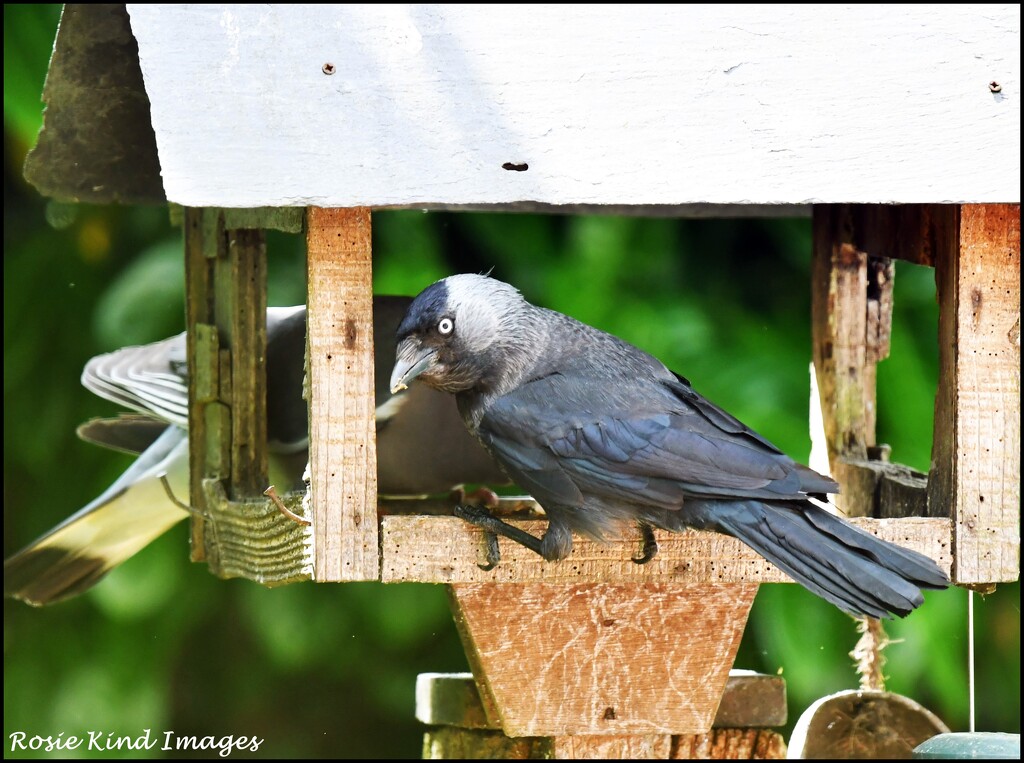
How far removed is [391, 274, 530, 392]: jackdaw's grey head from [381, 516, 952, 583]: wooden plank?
26 cm

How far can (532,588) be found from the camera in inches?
92.9

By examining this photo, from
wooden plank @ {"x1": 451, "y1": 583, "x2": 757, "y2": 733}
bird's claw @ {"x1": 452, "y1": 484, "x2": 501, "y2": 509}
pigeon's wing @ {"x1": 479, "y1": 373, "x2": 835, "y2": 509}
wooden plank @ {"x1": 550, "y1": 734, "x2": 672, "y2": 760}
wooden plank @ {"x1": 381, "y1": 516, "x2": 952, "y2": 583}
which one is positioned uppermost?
pigeon's wing @ {"x1": 479, "y1": 373, "x2": 835, "y2": 509}

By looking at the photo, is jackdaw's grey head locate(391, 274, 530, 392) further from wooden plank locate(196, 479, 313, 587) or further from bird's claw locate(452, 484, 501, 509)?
bird's claw locate(452, 484, 501, 509)

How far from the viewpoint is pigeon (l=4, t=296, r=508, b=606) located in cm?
286

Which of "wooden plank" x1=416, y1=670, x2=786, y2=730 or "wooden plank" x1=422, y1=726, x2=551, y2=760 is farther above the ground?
"wooden plank" x1=416, y1=670, x2=786, y2=730

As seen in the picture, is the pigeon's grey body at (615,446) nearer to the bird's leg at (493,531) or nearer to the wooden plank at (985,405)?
the bird's leg at (493,531)

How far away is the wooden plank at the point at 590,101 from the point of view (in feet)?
6.36

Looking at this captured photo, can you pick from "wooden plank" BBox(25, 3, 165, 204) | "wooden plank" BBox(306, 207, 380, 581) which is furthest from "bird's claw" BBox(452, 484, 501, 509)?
"wooden plank" BBox(25, 3, 165, 204)

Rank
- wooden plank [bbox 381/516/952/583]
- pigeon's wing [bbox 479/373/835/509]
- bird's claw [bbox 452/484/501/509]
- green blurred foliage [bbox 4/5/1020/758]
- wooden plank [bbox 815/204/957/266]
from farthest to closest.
A: green blurred foliage [bbox 4/5/1020/758] < bird's claw [bbox 452/484/501/509] < wooden plank [bbox 815/204/957/266] < wooden plank [bbox 381/516/952/583] < pigeon's wing [bbox 479/373/835/509]

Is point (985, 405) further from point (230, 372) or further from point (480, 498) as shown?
point (230, 372)

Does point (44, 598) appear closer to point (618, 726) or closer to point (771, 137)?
point (618, 726)

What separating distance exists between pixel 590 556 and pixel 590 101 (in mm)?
757

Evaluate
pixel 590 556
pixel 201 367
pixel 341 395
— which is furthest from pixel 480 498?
pixel 341 395

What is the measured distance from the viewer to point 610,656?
2426 mm
